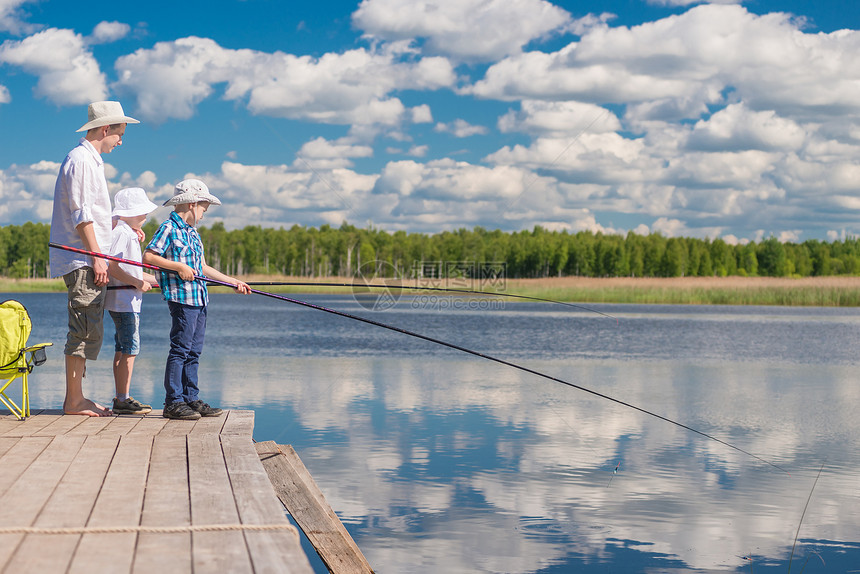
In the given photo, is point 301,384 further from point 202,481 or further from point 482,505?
point 202,481

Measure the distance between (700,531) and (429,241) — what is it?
9778cm

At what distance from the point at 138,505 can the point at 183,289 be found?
214 cm

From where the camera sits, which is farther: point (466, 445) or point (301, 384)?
point (301, 384)

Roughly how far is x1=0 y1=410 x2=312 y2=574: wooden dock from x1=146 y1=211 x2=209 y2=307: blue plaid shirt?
33.7 inches

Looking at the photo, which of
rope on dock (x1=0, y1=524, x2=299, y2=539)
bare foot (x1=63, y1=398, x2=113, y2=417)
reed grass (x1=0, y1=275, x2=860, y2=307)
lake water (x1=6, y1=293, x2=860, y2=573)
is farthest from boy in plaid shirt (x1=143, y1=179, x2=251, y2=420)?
reed grass (x1=0, y1=275, x2=860, y2=307)

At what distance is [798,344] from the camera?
17.2 metres

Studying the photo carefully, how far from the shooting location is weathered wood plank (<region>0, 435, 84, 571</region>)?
253 centimetres

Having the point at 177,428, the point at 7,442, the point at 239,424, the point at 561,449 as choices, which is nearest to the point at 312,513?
the point at 239,424

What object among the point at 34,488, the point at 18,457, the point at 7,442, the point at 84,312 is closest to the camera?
the point at 34,488

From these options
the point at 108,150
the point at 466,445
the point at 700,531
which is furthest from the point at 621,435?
the point at 108,150

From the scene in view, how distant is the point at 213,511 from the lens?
2.87 metres

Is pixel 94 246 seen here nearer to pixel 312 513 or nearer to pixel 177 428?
pixel 177 428

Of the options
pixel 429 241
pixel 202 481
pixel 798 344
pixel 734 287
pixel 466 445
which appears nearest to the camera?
pixel 202 481

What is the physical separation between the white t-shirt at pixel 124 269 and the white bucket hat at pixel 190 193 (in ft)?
1.57
